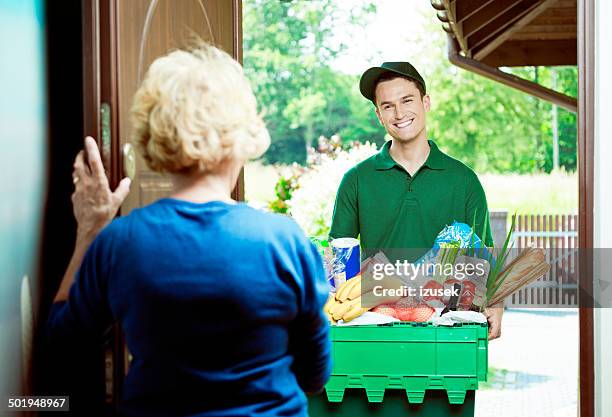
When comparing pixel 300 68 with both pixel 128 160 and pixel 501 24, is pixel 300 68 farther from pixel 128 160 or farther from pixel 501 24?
pixel 128 160

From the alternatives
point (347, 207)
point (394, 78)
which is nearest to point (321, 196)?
point (347, 207)

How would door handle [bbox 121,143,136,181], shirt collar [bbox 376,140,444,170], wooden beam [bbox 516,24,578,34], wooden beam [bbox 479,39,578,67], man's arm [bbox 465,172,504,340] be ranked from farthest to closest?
wooden beam [bbox 479,39,578,67]
wooden beam [bbox 516,24,578,34]
shirt collar [bbox 376,140,444,170]
man's arm [bbox 465,172,504,340]
door handle [bbox 121,143,136,181]

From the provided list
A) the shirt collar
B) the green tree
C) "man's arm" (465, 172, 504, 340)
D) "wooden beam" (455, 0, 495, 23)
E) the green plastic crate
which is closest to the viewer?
the green plastic crate

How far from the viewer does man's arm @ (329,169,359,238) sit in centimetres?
486

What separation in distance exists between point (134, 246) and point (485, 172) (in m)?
27.3

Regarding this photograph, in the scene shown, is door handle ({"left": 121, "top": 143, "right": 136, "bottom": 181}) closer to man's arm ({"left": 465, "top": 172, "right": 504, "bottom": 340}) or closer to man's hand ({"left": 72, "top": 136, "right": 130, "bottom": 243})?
man's hand ({"left": 72, "top": 136, "right": 130, "bottom": 243})

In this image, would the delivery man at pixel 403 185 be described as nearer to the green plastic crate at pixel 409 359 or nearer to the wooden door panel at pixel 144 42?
the green plastic crate at pixel 409 359

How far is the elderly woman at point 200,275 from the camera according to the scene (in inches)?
74.6

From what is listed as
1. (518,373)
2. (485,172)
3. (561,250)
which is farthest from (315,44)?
(518,373)

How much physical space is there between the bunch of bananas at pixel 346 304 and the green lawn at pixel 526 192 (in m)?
15.8

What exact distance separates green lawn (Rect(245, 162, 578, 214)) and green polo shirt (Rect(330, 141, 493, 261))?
49.0ft

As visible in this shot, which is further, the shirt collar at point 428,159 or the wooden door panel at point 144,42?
the shirt collar at point 428,159
